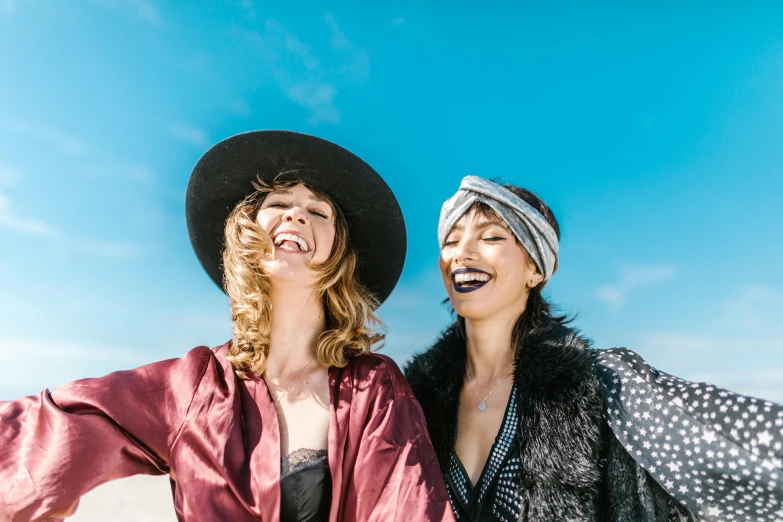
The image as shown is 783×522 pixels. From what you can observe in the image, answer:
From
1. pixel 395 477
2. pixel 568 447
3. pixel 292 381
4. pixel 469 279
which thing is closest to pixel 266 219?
pixel 292 381

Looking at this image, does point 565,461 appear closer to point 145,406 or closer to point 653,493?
point 653,493

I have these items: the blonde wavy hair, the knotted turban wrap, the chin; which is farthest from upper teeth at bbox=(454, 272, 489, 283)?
the blonde wavy hair

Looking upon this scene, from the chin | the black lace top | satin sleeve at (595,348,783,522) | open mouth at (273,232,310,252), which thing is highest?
open mouth at (273,232,310,252)

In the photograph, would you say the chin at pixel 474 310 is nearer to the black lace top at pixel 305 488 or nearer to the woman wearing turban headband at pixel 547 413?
the woman wearing turban headband at pixel 547 413

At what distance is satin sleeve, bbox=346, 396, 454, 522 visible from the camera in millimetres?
2500

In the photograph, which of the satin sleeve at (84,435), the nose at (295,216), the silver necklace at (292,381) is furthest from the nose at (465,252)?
the satin sleeve at (84,435)

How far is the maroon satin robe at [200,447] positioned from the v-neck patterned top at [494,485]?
0.49 m

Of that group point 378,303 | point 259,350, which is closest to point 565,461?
point 378,303

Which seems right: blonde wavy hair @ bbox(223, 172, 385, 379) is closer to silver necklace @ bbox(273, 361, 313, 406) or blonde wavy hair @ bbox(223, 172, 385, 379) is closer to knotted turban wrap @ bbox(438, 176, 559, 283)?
silver necklace @ bbox(273, 361, 313, 406)

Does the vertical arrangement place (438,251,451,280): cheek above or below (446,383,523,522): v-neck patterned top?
above

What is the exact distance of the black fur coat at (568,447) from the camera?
9.53 feet

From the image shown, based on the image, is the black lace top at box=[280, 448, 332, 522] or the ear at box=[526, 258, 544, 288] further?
the ear at box=[526, 258, 544, 288]

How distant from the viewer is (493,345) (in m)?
3.69

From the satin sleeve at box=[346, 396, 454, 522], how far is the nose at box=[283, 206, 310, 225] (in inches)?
37.6
